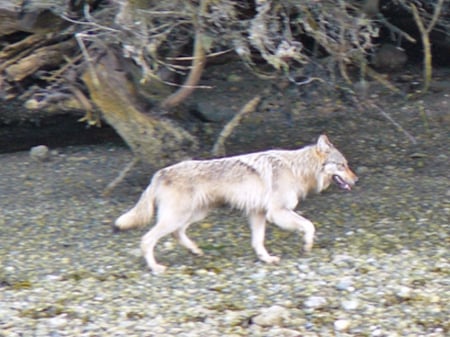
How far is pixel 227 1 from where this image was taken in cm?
916

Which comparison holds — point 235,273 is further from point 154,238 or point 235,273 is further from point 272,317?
point 272,317

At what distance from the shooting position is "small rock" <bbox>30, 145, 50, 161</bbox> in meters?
13.0

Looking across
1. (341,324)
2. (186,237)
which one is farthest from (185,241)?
(341,324)

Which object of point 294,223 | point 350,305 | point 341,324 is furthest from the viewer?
point 294,223

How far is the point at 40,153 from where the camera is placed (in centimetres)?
1305

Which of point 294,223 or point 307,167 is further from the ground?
point 307,167

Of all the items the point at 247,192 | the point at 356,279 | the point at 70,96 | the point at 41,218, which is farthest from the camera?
the point at 70,96

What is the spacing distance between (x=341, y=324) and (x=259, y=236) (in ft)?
5.17

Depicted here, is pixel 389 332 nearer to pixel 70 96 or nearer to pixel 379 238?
pixel 379 238

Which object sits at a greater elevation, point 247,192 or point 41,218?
point 247,192

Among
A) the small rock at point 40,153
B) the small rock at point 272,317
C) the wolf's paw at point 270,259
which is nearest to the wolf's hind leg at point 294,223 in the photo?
the wolf's paw at point 270,259

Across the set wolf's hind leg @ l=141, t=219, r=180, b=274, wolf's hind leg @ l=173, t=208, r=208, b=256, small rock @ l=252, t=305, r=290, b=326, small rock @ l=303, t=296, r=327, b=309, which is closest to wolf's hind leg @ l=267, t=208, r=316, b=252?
wolf's hind leg @ l=173, t=208, r=208, b=256

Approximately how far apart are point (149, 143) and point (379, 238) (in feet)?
9.16

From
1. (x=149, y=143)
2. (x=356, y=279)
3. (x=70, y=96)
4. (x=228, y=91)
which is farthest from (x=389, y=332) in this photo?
(x=228, y=91)
